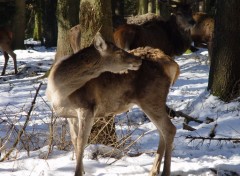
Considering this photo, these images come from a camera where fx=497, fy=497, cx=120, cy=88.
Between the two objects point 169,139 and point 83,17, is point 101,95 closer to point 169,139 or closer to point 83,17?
point 169,139

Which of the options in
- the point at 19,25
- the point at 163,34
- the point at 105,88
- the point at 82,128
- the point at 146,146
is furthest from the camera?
the point at 19,25

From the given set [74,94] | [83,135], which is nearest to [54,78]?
[74,94]

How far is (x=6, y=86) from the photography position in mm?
13250

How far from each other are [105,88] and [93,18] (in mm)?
1707

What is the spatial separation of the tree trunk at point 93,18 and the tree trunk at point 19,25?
48.5 ft

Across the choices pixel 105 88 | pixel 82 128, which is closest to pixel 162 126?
pixel 105 88

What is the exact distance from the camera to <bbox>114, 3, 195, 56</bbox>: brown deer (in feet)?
36.1

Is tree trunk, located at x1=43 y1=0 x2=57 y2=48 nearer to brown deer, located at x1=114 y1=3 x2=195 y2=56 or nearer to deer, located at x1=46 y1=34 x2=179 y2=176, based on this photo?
brown deer, located at x1=114 y1=3 x2=195 y2=56

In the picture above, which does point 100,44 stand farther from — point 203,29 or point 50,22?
point 50,22

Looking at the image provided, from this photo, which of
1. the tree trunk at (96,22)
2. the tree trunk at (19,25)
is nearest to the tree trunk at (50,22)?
the tree trunk at (19,25)

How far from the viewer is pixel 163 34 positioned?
1241cm

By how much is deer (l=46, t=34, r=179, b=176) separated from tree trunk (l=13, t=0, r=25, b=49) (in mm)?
16358

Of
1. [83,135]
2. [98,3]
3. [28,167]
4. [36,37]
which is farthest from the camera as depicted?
[36,37]

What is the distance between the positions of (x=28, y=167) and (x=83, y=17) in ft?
7.84
